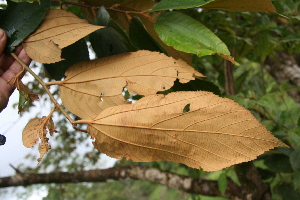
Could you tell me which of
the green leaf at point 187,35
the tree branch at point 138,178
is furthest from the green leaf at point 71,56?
the tree branch at point 138,178

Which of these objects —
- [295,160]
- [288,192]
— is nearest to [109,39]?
[295,160]

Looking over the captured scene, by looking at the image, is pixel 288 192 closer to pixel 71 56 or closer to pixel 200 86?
pixel 200 86

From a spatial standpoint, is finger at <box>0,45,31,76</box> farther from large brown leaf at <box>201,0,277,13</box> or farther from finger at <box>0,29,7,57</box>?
large brown leaf at <box>201,0,277,13</box>

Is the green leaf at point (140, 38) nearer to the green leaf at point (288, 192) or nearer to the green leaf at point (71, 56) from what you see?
the green leaf at point (71, 56)

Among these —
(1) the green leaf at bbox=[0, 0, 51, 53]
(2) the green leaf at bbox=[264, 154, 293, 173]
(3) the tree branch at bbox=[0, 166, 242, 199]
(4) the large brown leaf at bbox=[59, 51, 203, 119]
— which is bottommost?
(3) the tree branch at bbox=[0, 166, 242, 199]

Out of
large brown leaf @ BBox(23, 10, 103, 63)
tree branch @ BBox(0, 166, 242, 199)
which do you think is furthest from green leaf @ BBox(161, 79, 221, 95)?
tree branch @ BBox(0, 166, 242, 199)

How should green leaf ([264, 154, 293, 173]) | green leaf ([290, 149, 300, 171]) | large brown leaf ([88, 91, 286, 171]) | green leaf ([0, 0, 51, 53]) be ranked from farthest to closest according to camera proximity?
1. green leaf ([264, 154, 293, 173])
2. green leaf ([290, 149, 300, 171])
3. green leaf ([0, 0, 51, 53])
4. large brown leaf ([88, 91, 286, 171])
